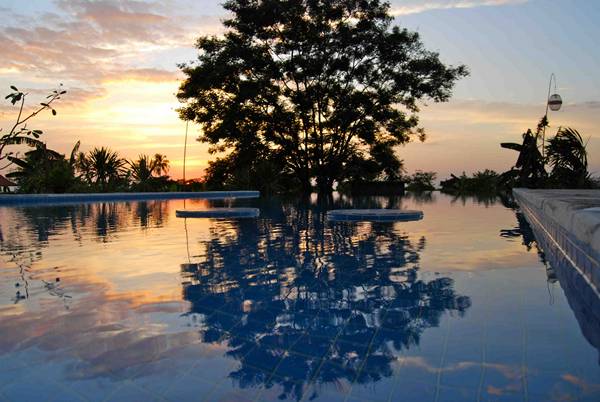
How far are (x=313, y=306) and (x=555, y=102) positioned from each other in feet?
65.2

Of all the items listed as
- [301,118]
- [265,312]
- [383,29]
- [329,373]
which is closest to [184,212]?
[265,312]

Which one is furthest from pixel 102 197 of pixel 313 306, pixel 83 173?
pixel 313 306

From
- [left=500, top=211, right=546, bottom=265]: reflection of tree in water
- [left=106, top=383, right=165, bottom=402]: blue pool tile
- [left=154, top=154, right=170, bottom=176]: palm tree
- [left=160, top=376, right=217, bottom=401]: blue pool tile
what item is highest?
[left=154, top=154, right=170, bottom=176]: palm tree

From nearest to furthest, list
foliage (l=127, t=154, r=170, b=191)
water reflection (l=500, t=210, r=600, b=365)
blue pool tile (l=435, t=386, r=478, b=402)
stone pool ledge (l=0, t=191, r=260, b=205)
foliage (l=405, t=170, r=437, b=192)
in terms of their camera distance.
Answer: blue pool tile (l=435, t=386, r=478, b=402)
water reflection (l=500, t=210, r=600, b=365)
stone pool ledge (l=0, t=191, r=260, b=205)
foliage (l=127, t=154, r=170, b=191)
foliage (l=405, t=170, r=437, b=192)

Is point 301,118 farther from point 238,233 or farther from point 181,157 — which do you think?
point 238,233

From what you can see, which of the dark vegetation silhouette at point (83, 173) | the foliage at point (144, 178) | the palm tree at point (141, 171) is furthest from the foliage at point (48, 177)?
the palm tree at point (141, 171)

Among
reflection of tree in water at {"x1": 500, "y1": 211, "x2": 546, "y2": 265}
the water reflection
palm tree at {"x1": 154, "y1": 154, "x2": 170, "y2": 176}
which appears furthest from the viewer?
palm tree at {"x1": 154, "y1": 154, "x2": 170, "y2": 176}

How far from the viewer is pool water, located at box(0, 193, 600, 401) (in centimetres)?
271

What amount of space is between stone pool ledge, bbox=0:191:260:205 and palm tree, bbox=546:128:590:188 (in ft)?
61.6

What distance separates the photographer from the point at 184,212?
15.0 meters

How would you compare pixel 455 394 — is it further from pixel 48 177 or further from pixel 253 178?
pixel 253 178

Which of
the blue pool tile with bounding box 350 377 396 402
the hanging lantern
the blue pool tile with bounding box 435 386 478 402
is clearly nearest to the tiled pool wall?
the blue pool tile with bounding box 435 386 478 402

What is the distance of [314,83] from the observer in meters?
27.9

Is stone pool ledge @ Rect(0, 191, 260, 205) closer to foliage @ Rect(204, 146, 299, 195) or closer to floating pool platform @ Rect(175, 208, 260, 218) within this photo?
foliage @ Rect(204, 146, 299, 195)
